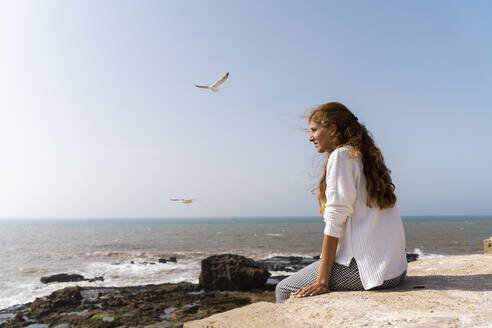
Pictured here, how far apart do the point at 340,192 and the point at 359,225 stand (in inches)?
12.3

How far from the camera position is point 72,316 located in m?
10.7

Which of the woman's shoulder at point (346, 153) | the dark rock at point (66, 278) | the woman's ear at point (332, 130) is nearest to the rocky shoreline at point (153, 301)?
the dark rock at point (66, 278)

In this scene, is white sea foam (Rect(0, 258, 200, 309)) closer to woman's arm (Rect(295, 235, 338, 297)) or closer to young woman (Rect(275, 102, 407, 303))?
woman's arm (Rect(295, 235, 338, 297))

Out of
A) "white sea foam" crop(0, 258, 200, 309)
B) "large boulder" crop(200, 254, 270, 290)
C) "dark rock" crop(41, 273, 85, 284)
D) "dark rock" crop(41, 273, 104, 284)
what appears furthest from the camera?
"dark rock" crop(41, 273, 85, 284)

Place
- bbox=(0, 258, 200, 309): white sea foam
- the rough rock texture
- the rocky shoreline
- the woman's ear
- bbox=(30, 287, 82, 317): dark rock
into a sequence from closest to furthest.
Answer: the rough rock texture, the woman's ear, the rocky shoreline, bbox=(30, 287, 82, 317): dark rock, bbox=(0, 258, 200, 309): white sea foam

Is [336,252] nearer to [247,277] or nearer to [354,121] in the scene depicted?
[354,121]

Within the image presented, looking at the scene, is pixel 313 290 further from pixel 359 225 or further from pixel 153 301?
pixel 153 301

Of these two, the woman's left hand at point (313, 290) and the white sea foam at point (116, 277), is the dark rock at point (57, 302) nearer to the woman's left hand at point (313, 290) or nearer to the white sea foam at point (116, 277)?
the white sea foam at point (116, 277)

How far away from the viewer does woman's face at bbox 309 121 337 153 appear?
298 cm

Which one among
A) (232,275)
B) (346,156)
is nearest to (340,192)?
(346,156)

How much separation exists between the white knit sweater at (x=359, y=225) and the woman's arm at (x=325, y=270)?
0.07 m

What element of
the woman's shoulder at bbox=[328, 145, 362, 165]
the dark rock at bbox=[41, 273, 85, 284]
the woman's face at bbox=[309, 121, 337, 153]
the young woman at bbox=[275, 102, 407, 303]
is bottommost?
the dark rock at bbox=[41, 273, 85, 284]

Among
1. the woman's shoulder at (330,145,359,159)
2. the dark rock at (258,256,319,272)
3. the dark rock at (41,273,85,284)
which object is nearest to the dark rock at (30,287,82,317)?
the dark rock at (41,273,85,284)

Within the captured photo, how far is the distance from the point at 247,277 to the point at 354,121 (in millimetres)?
12073
